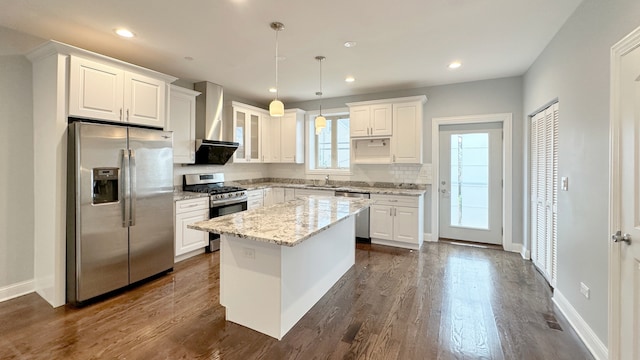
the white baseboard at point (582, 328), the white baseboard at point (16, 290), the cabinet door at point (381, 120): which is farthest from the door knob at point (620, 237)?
the white baseboard at point (16, 290)

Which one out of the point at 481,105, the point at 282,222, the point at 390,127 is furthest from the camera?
the point at 390,127

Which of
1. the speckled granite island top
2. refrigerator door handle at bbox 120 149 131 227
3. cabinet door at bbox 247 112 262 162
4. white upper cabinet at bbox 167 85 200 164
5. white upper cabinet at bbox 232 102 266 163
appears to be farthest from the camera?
cabinet door at bbox 247 112 262 162

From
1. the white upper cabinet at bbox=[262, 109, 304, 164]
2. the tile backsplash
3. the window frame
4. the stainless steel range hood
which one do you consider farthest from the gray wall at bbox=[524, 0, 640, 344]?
the stainless steel range hood

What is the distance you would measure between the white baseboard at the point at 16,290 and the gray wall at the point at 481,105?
16.5 feet

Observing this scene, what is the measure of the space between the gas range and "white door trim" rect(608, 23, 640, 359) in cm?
419

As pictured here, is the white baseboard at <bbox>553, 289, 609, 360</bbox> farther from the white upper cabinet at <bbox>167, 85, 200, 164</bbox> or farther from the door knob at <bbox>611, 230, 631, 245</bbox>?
the white upper cabinet at <bbox>167, 85, 200, 164</bbox>

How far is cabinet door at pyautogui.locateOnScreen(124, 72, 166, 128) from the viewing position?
3.10 meters

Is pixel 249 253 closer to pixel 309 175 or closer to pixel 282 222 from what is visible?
pixel 282 222

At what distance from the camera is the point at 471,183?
15.6 ft

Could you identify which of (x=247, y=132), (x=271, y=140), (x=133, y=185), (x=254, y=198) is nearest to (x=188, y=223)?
(x=133, y=185)

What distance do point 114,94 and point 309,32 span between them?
2.13 m

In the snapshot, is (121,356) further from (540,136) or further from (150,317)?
(540,136)

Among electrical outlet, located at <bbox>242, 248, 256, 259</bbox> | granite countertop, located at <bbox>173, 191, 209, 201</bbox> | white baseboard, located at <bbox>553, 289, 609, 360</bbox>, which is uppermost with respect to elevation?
granite countertop, located at <bbox>173, 191, 209, 201</bbox>

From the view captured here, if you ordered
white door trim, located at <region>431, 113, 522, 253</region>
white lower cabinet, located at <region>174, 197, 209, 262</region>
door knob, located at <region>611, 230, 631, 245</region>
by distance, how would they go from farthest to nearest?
white door trim, located at <region>431, 113, 522, 253</region> < white lower cabinet, located at <region>174, 197, 209, 262</region> < door knob, located at <region>611, 230, 631, 245</region>
